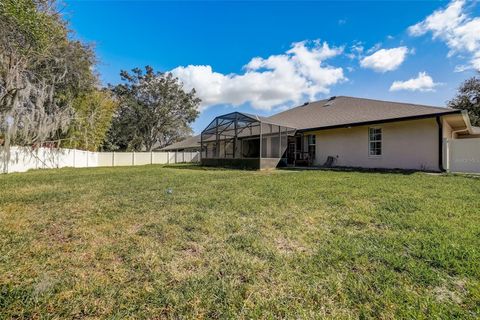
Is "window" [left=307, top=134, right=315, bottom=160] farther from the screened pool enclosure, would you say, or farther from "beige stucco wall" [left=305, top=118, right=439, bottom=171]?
the screened pool enclosure

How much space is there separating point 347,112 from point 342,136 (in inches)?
76.0

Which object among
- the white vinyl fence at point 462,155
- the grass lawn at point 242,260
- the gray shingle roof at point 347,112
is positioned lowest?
the grass lawn at point 242,260

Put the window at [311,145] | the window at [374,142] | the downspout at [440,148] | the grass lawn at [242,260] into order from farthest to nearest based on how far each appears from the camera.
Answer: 1. the window at [311,145]
2. the window at [374,142]
3. the downspout at [440,148]
4. the grass lawn at [242,260]

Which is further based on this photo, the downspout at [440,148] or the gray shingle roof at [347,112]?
the gray shingle roof at [347,112]

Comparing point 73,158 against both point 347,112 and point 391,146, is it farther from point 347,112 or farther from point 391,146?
point 391,146

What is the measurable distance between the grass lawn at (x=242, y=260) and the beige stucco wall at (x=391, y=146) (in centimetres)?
683

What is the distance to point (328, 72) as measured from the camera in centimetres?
1584

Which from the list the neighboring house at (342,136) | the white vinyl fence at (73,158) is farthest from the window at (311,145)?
the white vinyl fence at (73,158)

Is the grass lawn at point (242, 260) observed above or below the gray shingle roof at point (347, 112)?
below

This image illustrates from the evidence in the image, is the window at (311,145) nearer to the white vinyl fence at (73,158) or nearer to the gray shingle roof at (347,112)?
the gray shingle roof at (347,112)

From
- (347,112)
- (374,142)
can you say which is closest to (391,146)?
(374,142)

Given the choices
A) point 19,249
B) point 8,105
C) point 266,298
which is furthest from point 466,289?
point 8,105

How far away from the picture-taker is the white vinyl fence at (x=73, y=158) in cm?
1240

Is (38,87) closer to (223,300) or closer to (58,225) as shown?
(58,225)
